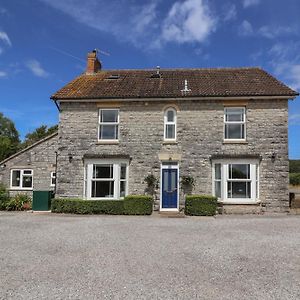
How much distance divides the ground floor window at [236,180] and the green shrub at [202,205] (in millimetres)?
1073

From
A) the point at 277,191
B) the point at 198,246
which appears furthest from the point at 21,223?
the point at 277,191

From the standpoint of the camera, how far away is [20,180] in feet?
82.3

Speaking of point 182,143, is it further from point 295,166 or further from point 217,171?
point 295,166

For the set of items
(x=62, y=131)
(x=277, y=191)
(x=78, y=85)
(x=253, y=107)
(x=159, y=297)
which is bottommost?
(x=159, y=297)

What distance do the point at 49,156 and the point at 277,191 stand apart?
15.1 meters

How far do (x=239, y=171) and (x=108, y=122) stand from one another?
750cm

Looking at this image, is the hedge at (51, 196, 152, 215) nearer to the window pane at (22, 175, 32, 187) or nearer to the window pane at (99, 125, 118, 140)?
the window pane at (99, 125, 118, 140)

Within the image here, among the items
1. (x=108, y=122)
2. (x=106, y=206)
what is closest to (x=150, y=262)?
(x=106, y=206)

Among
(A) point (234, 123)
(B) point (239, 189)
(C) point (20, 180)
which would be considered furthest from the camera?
(C) point (20, 180)

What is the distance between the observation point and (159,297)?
5.62 m

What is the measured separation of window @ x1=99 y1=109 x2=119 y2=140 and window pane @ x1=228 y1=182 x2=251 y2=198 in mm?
6813

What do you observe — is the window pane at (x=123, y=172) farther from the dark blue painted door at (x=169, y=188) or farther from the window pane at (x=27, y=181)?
the window pane at (x=27, y=181)

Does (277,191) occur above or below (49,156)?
below

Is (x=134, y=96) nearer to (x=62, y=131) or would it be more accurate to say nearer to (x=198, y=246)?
(x=62, y=131)
